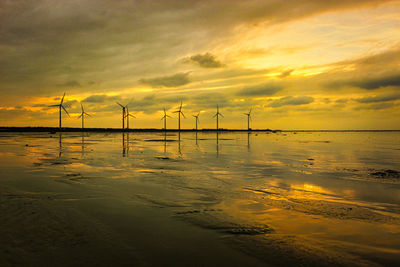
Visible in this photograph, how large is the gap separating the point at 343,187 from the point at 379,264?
11.6 meters

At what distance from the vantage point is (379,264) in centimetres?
724

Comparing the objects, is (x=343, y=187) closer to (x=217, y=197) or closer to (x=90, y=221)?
(x=217, y=197)

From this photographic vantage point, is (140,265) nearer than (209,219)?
Yes

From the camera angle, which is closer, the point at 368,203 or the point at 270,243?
the point at 270,243

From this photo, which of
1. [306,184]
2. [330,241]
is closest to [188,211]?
[330,241]

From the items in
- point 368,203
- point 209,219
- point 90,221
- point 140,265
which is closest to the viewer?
point 140,265

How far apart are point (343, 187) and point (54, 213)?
55.2 feet

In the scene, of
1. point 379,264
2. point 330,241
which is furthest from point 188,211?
point 379,264

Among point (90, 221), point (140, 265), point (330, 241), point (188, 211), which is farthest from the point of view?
point (188, 211)

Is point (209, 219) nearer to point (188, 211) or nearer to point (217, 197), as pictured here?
point (188, 211)

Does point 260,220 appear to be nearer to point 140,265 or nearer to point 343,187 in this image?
point 140,265

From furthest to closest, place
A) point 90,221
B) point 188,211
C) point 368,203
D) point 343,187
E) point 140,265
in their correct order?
point 343,187 < point 368,203 < point 188,211 < point 90,221 < point 140,265

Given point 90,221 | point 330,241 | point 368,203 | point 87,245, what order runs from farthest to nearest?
1. point 368,203
2. point 90,221
3. point 330,241
4. point 87,245

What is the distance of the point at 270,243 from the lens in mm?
8508
